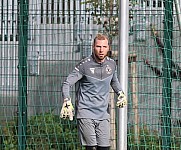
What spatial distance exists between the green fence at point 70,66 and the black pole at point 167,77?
0.05 feet

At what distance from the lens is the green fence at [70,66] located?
9.41 m

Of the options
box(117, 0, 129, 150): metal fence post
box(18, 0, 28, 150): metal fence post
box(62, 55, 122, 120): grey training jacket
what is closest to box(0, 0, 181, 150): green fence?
box(18, 0, 28, 150): metal fence post

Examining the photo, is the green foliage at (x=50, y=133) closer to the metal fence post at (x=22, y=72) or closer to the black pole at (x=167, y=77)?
the metal fence post at (x=22, y=72)

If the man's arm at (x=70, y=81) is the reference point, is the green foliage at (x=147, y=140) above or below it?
below

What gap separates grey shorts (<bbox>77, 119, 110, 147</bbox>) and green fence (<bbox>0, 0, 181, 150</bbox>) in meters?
1.68

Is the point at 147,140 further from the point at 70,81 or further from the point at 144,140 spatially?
the point at 70,81

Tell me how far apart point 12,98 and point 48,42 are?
1.04m

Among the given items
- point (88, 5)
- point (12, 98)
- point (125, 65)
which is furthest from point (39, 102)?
point (125, 65)

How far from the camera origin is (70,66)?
31.7 ft

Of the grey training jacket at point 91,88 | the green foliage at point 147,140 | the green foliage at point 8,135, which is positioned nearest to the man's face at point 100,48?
the grey training jacket at point 91,88

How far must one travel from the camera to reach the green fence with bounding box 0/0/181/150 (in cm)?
941

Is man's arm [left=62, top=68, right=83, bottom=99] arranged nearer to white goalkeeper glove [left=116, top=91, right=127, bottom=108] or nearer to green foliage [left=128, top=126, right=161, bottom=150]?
white goalkeeper glove [left=116, top=91, right=127, bottom=108]

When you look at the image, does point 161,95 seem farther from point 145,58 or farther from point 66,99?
point 66,99

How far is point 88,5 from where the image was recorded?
966 cm
